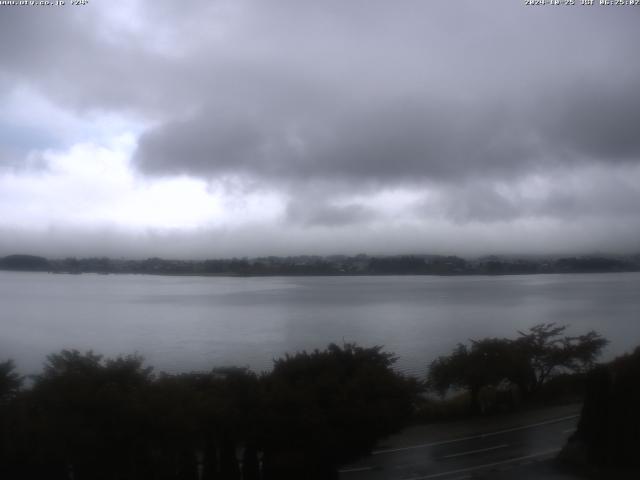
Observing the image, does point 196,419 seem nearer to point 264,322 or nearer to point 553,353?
point 553,353

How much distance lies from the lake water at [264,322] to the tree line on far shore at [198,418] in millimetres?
9975

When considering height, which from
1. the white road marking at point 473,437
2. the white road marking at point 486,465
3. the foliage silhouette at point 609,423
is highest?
the foliage silhouette at point 609,423

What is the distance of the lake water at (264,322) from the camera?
26375mm

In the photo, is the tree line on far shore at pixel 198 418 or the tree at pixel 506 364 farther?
the tree at pixel 506 364

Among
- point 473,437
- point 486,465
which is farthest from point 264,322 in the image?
point 486,465

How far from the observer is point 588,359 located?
22.8 meters

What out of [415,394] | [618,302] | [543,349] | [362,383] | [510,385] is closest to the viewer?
[362,383]

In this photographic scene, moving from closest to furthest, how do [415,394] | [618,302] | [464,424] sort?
[415,394] → [464,424] → [618,302]

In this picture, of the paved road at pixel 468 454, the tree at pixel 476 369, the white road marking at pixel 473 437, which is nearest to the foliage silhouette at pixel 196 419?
the paved road at pixel 468 454

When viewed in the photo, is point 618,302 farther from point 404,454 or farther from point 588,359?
point 404,454

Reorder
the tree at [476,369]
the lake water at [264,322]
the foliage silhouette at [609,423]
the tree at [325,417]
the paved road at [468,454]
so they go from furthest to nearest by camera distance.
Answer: the lake water at [264,322], the tree at [476,369], the paved road at [468,454], the foliage silhouette at [609,423], the tree at [325,417]

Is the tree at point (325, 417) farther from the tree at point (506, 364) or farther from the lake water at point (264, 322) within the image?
the lake water at point (264, 322)

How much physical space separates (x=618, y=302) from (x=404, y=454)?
152ft

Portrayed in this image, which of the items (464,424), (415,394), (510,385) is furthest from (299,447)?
(510,385)
